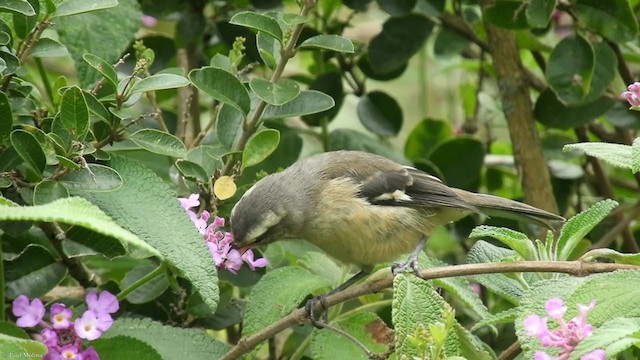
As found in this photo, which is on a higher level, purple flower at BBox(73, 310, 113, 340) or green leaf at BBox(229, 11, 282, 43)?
green leaf at BBox(229, 11, 282, 43)

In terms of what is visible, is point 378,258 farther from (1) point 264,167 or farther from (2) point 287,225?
(1) point 264,167

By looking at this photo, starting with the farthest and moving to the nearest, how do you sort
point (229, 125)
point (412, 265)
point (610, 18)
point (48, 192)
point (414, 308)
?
1. point (610, 18)
2. point (229, 125)
3. point (412, 265)
4. point (48, 192)
5. point (414, 308)

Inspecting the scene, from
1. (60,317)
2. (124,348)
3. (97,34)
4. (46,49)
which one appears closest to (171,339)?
(124,348)

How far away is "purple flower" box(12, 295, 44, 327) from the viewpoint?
7.04ft

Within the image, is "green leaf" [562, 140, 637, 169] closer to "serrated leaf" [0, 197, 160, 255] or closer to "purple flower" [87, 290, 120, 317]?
"serrated leaf" [0, 197, 160, 255]

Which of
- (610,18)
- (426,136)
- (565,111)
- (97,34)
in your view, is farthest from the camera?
(426,136)

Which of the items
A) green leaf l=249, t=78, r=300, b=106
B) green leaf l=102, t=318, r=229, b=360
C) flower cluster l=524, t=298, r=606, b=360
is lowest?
green leaf l=102, t=318, r=229, b=360

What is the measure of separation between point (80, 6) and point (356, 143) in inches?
55.8

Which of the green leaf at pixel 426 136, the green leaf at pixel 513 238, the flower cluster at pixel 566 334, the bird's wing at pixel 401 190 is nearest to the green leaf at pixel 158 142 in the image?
the green leaf at pixel 513 238

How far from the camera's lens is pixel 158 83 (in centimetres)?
223

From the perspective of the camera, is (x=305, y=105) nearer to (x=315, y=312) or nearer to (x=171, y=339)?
(x=315, y=312)

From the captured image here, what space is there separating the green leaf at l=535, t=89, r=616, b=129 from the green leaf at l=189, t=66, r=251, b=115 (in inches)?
51.3

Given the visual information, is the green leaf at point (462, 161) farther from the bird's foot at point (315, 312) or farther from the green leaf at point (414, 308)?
the green leaf at point (414, 308)

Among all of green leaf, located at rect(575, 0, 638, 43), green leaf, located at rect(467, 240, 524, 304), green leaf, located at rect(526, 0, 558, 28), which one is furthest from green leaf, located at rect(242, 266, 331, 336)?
green leaf, located at rect(575, 0, 638, 43)
